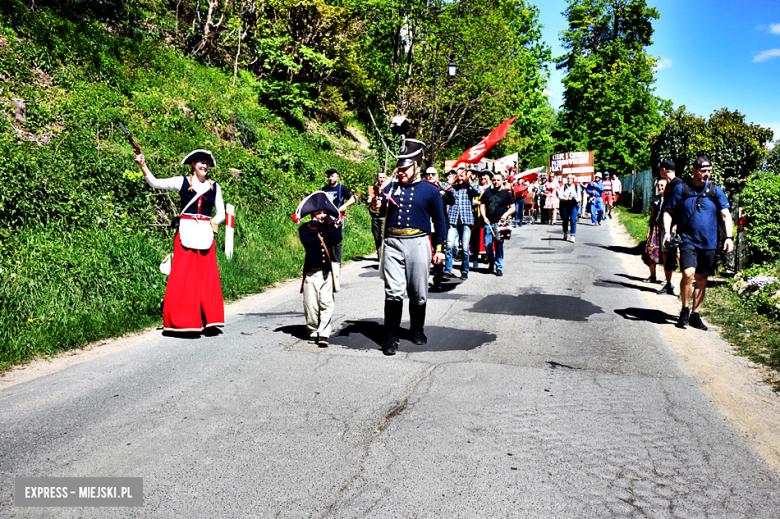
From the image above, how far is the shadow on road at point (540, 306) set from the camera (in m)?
8.32

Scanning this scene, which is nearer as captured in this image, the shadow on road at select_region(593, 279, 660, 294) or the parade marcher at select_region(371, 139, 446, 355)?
the parade marcher at select_region(371, 139, 446, 355)

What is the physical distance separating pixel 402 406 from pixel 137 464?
1871 millimetres

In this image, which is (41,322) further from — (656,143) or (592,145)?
(592,145)

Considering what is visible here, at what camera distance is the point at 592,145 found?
4425 cm

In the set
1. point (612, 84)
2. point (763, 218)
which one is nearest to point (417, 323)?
point (763, 218)

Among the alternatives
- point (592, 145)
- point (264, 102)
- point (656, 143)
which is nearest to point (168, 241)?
point (264, 102)

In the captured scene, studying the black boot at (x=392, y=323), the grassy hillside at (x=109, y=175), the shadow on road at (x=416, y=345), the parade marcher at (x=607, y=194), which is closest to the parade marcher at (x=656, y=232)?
the shadow on road at (x=416, y=345)

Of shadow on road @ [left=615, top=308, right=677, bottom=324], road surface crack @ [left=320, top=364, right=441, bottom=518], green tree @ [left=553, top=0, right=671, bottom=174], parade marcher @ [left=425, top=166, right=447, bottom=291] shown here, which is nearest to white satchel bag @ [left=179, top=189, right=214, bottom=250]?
road surface crack @ [left=320, top=364, right=441, bottom=518]

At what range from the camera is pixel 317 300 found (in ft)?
22.0

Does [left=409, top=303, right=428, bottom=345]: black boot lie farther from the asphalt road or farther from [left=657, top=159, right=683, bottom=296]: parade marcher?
[left=657, top=159, right=683, bottom=296]: parade marcher

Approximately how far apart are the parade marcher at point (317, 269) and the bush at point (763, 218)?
762cm

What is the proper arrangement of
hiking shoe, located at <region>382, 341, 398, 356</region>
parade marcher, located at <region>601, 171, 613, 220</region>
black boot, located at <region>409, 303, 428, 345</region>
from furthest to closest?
parade marcher, located at <region>601, 171, 613, 220</region>, black boot, located at <region>409, 303, 428, 345</region>, hiking shoe, located at <region>382, 341, 398, 356</region>

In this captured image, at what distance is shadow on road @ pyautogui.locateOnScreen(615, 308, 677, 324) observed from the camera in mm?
8109

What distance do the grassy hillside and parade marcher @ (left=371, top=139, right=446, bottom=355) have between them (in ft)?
10.6
